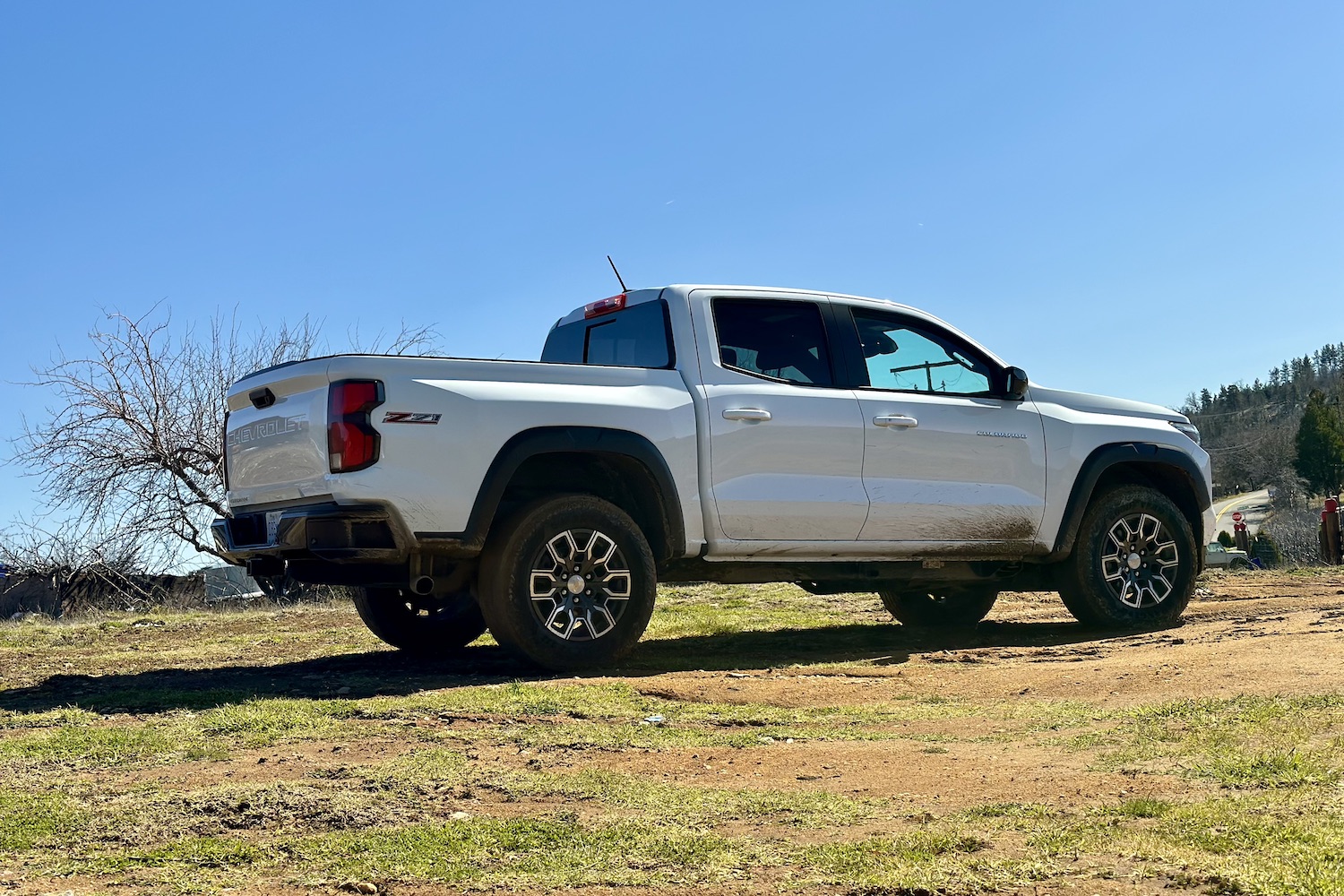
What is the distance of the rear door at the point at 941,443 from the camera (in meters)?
7.40

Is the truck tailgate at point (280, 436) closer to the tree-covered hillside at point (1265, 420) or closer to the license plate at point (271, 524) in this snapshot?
the license plate at point (271, 524)

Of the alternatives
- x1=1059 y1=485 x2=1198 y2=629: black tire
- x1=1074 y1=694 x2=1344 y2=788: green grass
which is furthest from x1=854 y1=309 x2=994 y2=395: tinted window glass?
x1=1074 y1=694 x2=1344 y2=788: green grass

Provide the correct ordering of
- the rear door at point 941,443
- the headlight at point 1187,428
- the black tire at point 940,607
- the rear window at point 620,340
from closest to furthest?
A: the rear window at point 620,340 → the rear door at point 941,443 → the headlight at point 1187,428 → the black tire at point 940,607

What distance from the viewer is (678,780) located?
3.98m

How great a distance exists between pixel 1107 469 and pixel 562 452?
12.9ft

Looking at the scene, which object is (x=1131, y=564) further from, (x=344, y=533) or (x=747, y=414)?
(x=344, y=533)

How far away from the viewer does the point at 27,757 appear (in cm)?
442

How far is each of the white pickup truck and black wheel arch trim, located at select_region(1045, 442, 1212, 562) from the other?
18 millimetres

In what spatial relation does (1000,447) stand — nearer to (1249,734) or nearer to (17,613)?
(1249,734)

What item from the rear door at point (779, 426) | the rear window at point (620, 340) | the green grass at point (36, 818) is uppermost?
the rear window at point (620, 340)

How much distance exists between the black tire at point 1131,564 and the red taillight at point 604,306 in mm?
3285

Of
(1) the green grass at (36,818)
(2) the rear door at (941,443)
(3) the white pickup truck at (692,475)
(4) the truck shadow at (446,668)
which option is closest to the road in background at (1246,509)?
(3) the white pickup truck at (692,475)

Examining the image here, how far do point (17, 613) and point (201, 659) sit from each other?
846cm

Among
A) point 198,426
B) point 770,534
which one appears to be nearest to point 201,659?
point 770,534
